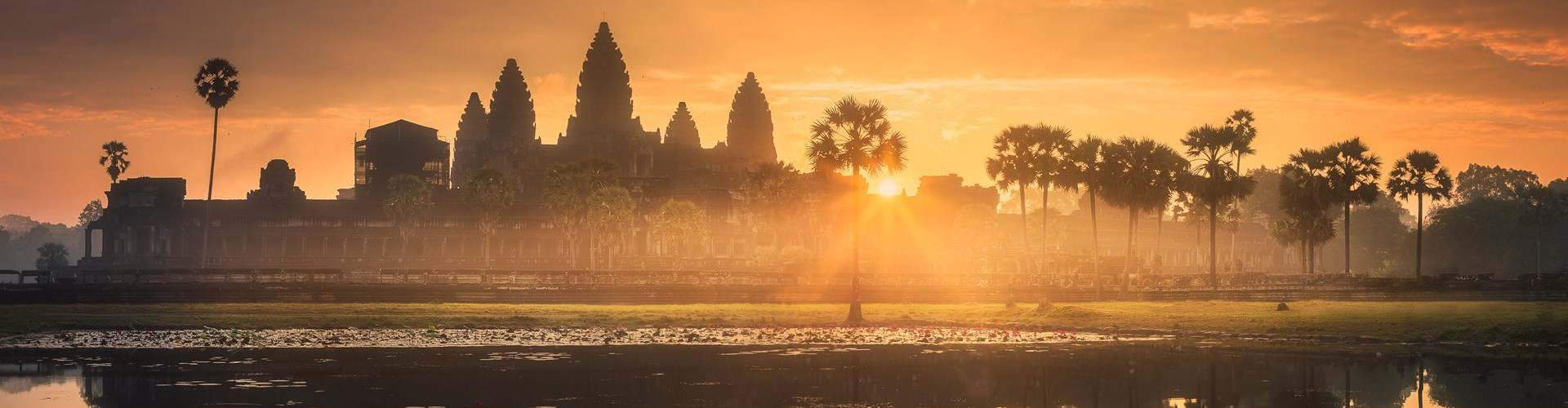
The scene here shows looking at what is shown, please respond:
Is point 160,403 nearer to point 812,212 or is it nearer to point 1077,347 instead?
point 1077,347

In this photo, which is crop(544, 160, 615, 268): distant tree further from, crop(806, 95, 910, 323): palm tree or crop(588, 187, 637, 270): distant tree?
crop(806, 95, 910, 323): palm tree

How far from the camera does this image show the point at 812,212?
117750mm

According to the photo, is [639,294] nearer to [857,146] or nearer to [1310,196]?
[857,146]

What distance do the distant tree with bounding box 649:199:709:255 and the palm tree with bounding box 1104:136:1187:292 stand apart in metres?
41.0

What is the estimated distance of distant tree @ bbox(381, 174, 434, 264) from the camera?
119 meters

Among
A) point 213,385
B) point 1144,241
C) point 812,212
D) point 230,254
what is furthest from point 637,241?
point 213,385

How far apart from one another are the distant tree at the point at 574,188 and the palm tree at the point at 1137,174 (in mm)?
36966

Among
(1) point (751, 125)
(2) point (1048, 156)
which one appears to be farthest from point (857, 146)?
(1) point (751, 125)

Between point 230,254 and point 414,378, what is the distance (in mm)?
100239

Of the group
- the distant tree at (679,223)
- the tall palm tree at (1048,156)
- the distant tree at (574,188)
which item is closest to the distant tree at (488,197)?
the distant tree at (574,188)

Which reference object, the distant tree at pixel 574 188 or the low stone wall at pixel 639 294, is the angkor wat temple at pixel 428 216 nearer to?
the distant tree at pixel 574 188

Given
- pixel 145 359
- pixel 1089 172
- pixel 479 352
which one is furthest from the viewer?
pixel 1089 172

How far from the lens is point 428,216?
12050cm

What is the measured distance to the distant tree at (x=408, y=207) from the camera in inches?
4670
